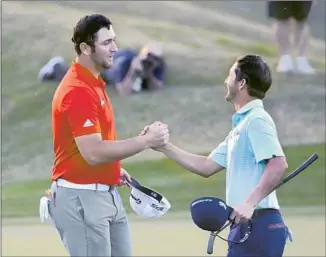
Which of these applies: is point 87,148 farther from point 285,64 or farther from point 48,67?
point 285,64

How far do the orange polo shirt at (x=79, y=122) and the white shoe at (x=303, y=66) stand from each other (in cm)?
568

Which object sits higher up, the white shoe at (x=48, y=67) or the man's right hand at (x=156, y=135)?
the man's right hand at (x=156, y=135)

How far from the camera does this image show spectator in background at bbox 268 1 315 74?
31.1 ft

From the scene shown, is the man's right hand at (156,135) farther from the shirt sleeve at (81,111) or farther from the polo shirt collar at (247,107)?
the polo shirt collar at (247,107)

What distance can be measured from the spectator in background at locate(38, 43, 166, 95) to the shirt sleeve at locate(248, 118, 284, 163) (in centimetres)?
555

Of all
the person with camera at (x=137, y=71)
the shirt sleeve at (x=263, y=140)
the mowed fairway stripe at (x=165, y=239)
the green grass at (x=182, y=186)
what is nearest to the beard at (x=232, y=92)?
the shirt sleeve at (x=263, y=140)

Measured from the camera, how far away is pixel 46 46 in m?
9.59

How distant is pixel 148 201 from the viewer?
421cm

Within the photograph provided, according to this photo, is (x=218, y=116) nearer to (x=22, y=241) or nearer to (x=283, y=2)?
(x=283, y=2)

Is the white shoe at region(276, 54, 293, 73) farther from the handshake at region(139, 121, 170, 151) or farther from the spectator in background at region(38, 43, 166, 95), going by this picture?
the handshake at region(139, 121, 170, 151)

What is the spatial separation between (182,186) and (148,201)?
4.49 metres

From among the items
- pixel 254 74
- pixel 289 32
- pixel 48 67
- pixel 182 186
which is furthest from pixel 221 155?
pixel 289 32

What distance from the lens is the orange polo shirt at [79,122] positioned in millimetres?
3865

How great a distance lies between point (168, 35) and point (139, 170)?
156 cm
